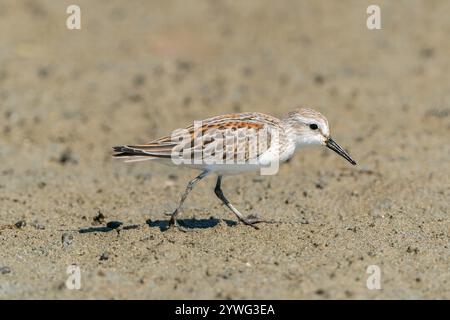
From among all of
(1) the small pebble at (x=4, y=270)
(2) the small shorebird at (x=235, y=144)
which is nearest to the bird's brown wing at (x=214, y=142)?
(2) the small shorebird at (x=235, y=144)

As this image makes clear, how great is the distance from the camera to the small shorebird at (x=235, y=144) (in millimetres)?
9062

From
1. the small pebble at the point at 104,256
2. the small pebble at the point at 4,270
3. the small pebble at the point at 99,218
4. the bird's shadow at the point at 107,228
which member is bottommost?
the small pebble at the point at 4,270

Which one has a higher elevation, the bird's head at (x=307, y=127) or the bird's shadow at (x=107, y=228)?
the bird's head at (x=307, y=127)

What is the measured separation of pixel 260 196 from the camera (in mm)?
10922

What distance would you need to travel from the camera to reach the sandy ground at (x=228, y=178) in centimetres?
827

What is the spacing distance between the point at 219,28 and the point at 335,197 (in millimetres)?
8166

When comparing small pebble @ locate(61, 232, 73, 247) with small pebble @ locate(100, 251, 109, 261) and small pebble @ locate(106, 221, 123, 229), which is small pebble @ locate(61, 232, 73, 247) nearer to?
small pebble @ locate(106, 221, 123, 229)

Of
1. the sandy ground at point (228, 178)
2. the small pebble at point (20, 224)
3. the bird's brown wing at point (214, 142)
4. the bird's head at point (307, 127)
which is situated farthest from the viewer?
the small pebble at point (20, 224)

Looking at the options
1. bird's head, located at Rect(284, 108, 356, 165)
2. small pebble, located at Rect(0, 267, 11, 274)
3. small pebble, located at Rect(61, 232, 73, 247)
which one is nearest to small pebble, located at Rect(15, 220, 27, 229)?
small pebble, located at Rect(61, 232, 73, 247)

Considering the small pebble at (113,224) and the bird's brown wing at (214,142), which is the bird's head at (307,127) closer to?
the bird's brown wing at (214,142)

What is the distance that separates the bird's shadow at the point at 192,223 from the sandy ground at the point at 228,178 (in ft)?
0.18

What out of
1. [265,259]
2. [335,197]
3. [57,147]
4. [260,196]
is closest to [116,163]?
[57,147]

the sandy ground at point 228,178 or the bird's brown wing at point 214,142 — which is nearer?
the sandy ground at point 228,178

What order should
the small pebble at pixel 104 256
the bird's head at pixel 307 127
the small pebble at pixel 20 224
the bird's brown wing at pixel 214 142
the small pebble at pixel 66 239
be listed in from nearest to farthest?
the small pebble at pixel 104 256, the bird's brown wing at pixel 214 142, the small pebble at pixel 66 239, the bird's head at pixel 307 127, the small pebble at pixel 20 224
